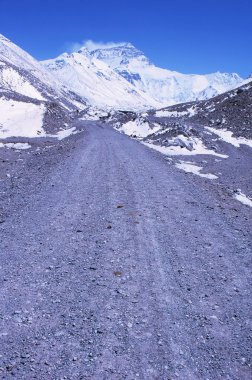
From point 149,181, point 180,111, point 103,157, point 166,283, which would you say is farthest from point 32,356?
point 180,111

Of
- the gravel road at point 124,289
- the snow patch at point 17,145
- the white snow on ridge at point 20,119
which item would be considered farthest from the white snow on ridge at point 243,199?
the white snow on ridge at point 20,119

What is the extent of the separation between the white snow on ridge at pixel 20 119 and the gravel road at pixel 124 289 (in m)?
38.9

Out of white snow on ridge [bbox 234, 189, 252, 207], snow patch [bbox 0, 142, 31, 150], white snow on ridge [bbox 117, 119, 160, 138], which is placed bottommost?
snow patch [bbox 0, 142, 31, 150]

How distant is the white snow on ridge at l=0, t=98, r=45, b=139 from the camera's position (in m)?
53.3

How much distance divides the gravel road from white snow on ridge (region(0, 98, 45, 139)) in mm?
38905

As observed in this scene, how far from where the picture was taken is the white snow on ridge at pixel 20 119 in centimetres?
5333

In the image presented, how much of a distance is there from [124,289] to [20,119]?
2161 inches

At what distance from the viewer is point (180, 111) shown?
3880 inches

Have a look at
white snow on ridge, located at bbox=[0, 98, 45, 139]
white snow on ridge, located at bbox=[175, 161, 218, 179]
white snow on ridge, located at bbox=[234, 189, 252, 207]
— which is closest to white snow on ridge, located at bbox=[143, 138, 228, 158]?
white snow on ridge, located at bbox=[175, 161, 218, 179]

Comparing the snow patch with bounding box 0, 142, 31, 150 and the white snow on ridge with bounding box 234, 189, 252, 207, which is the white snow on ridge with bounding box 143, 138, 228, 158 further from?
the white snow on ridge with bounding box 234, 189, 252, 207

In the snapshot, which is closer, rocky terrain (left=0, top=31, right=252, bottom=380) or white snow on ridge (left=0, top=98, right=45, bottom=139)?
rocky terrain (left=0, top=31, right=252, bottom=380)

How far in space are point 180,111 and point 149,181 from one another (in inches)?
3242

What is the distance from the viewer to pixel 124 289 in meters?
8.77

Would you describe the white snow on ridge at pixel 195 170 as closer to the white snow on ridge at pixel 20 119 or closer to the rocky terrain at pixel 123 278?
the rocky terrain at pixel 123 278
